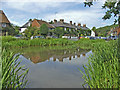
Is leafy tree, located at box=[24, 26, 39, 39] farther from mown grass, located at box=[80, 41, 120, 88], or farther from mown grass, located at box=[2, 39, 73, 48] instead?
mown grass, located at box=[80, 41, 120, 88]

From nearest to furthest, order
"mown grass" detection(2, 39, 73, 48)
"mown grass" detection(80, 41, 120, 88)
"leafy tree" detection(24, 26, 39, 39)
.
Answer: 1. "mown grass" detection(80, 41, 120, 88)
2. "mown grass" detection(2, 39, 73, 48)
3. "leafy tree" detection(24, 26, 39, 39)

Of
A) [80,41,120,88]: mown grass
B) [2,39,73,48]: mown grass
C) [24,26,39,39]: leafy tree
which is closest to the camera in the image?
[80,41,120,88]: mown grass

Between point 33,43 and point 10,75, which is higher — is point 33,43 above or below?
above

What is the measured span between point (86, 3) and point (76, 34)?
49670 mm

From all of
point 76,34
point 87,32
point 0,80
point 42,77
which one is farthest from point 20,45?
point 87,32

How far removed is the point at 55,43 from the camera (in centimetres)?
1991

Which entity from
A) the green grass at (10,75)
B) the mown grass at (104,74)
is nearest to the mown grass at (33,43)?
the green grass at (10,75)

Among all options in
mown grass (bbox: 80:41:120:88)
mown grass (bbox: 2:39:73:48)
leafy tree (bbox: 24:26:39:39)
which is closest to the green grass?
mown grass (bbox: 80:41:120:88)

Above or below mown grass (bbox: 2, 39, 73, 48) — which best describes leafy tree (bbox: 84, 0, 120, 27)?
above

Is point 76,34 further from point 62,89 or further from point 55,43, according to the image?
point 62,89

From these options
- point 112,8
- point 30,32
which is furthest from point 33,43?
point 112,8

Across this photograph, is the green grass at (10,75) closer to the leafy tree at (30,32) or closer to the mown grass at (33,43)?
the mown grass at (33,43)

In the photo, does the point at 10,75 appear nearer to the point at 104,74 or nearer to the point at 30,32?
the point at 104,74

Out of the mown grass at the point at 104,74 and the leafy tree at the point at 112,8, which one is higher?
the leafy tree at the point at 112,8
